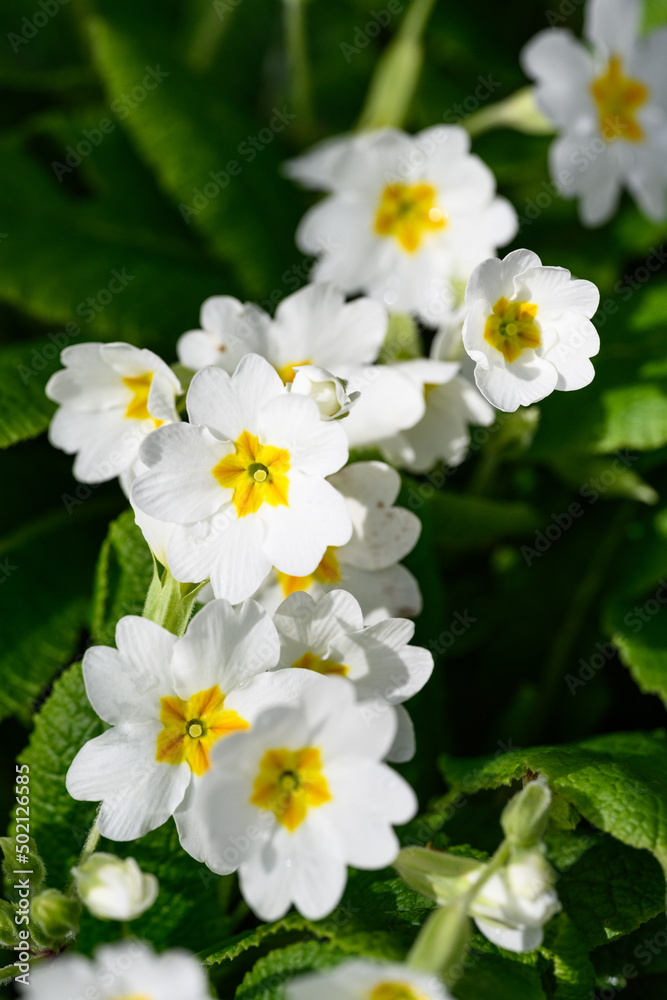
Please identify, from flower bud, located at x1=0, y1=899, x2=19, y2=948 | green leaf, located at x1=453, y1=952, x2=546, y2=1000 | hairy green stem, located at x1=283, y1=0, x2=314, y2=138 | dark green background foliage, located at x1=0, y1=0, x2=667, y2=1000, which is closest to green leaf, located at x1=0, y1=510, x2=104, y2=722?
dark green background foliage, located at x1=0, y1=0, x2=667, y2=1000

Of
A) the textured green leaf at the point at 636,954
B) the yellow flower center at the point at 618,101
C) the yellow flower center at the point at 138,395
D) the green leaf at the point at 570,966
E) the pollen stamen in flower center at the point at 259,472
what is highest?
the yellow flower center at the point at 138,395

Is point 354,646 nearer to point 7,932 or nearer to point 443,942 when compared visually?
point 443,942

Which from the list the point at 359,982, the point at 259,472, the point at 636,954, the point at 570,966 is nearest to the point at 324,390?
the point at 259,472

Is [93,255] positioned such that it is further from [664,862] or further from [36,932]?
[664,862]

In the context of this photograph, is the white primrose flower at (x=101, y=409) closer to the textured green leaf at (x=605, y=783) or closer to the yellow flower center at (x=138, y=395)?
the yellow flower center at (x=138, y=395)

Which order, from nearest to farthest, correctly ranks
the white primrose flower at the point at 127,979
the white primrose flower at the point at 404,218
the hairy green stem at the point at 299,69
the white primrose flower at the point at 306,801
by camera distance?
the white primrose flower at the point at 127,979
the white primrose flower at the point at 306,801
the white primrose flower at the point at 404,218
the hairy green stem at the point at 299,69

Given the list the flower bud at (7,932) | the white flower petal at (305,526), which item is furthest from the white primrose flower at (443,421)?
the flower bud at (7,932)

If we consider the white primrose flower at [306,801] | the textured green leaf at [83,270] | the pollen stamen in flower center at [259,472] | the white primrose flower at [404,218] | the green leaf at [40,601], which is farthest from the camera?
the textured green leaf at [83,270]
